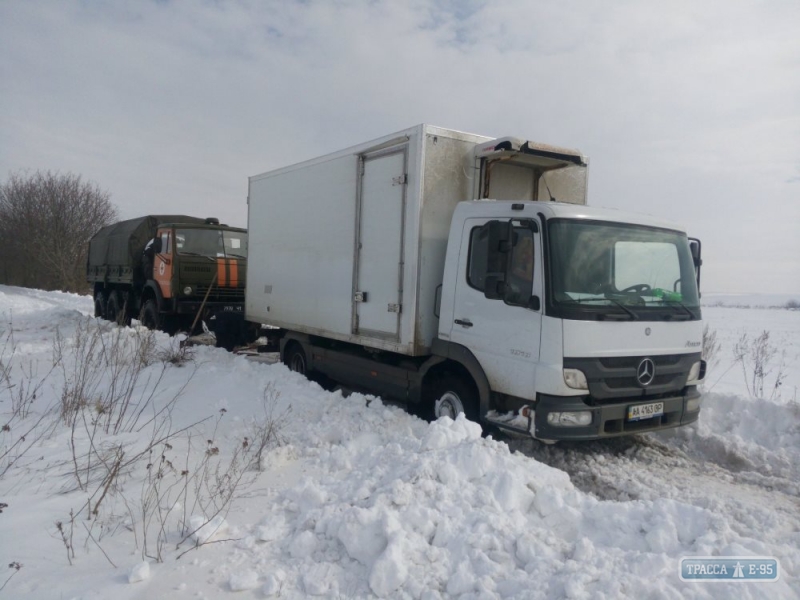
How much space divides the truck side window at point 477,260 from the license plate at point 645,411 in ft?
5.81

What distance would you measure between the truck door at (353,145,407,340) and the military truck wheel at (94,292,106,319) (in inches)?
518

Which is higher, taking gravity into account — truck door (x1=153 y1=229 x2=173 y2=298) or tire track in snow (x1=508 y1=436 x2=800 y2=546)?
truck door (x1=153 y1=229 x2=173 y2=298)

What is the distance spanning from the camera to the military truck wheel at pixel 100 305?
17.7m

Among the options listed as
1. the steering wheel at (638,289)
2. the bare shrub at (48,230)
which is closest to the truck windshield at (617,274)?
the steering wheel at (638,289)

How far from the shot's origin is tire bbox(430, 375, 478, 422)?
609 cm

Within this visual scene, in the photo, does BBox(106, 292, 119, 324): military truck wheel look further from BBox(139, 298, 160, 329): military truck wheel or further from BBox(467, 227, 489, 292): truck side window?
BBox(467, 227, 489, 292): truck side window

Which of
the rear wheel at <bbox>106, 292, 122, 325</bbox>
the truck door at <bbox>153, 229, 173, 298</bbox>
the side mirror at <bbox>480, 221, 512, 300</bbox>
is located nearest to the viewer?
the side mirror at <bbox>480, 221, 512, 300</bbox>

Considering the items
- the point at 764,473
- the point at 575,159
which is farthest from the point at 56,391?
the point at 764,473

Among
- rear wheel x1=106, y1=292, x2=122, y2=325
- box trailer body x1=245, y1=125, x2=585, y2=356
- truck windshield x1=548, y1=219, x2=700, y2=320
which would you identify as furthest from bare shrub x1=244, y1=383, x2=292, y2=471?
rear wheel x1=106, y1=292, x2=122, y2=325

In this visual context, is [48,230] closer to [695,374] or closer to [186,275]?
[186,275]

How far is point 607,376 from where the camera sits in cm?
524

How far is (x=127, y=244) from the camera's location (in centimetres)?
1541

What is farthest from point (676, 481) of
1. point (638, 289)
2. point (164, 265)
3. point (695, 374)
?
point (164, 265)

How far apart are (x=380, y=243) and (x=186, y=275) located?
24.9 feet
